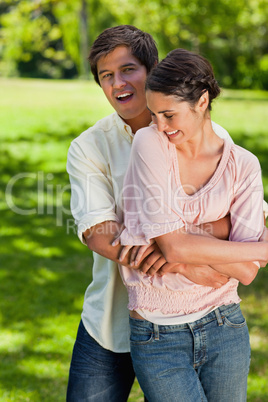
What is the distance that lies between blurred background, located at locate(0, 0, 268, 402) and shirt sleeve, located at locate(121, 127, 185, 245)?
40 cm

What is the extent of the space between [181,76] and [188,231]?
55cm

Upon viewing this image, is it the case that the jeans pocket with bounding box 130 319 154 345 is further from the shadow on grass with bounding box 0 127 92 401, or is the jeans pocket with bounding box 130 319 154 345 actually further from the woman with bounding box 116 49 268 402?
the shadow on grass with bounding box 0 127 92 401

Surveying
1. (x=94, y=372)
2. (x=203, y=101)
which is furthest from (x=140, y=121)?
(x=94, y=372)

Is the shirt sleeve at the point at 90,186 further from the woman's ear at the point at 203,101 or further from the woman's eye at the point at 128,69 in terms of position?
the woman's ear at the point at 203,101

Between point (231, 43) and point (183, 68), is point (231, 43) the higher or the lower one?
the lower one

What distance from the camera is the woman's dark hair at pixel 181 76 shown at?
1.80 meters

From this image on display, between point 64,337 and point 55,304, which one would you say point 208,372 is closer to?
Answer: point 64,337

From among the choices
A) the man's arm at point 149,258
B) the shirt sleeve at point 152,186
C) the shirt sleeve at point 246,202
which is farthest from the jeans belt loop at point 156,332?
the shirt sleeve at point 246,202

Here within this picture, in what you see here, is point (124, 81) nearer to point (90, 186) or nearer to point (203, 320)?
point (90, 186)

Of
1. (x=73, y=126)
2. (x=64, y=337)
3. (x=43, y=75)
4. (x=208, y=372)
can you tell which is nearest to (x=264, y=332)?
(x=64, y=337)

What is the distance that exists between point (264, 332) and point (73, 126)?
672 centimetres

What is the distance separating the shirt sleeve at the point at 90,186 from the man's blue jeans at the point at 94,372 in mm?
533

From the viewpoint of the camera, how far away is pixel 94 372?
2.35 metres

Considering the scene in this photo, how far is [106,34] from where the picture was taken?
2162 mm
